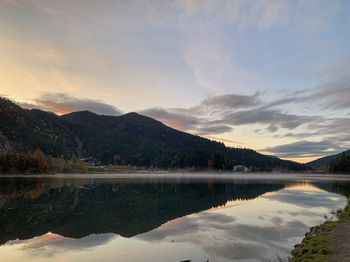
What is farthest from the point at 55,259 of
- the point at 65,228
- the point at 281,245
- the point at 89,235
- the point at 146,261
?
the point at 281,245

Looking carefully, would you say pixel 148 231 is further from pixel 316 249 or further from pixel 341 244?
pixel 341 244

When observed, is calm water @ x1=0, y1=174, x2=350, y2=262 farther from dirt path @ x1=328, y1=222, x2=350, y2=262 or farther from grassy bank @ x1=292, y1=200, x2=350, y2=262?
dirt path @ x1=328, y1=222, x2=350, y2=262

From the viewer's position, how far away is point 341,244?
20016mm

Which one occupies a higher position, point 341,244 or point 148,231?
point 341,244

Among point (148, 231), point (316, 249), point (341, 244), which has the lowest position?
point (148, 231)

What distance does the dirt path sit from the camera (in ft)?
55.1

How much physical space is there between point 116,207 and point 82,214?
5.96 metres

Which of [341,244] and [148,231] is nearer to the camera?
[341,244]

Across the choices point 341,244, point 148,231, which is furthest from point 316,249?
point 148,231

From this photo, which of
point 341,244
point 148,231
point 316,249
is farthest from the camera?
point 148,231

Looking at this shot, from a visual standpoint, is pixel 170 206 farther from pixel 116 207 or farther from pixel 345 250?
pixel 345 250

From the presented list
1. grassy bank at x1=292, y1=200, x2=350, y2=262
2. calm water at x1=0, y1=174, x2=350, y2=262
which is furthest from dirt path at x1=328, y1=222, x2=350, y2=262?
calm water at x1=0, y1=174, x2=350, y2=262

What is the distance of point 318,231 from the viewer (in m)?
25.3

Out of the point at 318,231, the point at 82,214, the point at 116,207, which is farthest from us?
the point at 116,207
